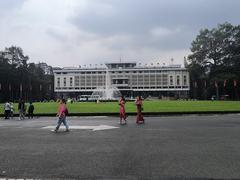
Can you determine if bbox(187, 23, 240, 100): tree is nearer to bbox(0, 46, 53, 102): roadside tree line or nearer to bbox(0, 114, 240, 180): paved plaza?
bbox(0, 46, 53, 102): roadside tree line

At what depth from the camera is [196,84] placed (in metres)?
152

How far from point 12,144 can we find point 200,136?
273 inches

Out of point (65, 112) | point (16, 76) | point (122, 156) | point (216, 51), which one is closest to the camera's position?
point (122, 156)

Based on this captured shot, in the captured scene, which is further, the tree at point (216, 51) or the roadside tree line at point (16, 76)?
the roadside tree line at point (16, 76)

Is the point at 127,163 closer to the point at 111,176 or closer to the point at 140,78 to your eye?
the point at 111,176

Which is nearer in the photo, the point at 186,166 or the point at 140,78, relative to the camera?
the point at 186,166

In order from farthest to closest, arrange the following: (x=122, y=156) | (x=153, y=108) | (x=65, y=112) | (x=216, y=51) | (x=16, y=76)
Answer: (x=16, y=76), (x=216, y=51), (x=153, y=108), (x=65, y=112), (x=122, y=156)

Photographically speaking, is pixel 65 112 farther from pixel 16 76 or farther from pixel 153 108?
pixel 16 76

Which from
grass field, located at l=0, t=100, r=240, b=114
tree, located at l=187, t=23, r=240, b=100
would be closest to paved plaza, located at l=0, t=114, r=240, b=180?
grass field, located at l=0, t=100, r=240, b=114

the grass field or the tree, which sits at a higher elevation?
Result: the tree

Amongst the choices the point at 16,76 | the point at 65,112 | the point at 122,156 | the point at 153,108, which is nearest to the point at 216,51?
the point at 16,76

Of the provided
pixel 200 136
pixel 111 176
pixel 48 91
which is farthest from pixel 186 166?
pixel 48 91

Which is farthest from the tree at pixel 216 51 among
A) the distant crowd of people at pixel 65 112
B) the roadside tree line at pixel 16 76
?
the distant crowd of people at pixel 65 112

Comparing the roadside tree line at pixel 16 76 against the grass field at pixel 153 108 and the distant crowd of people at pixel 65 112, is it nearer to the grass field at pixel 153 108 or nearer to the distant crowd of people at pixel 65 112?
the grass field at pixel 153 108
